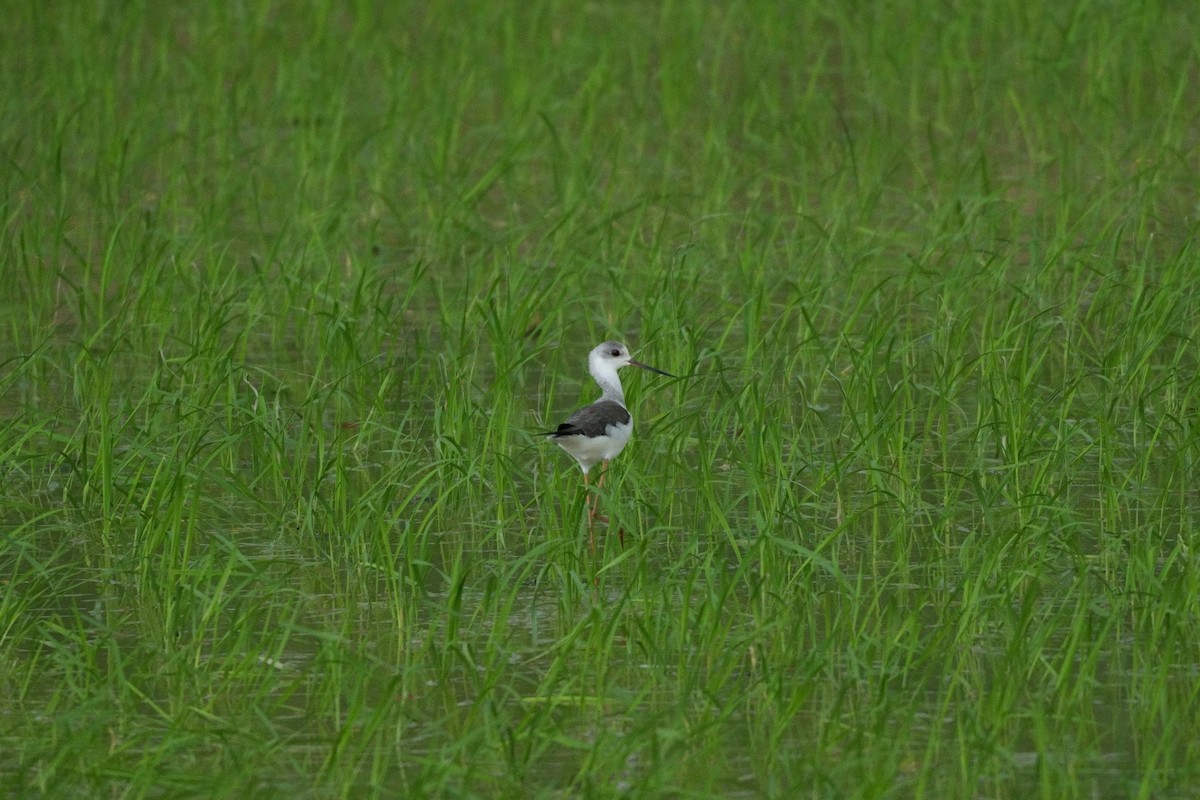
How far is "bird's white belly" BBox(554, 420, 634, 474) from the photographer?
6455 millimetres

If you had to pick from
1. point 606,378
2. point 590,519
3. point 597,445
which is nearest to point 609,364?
point 606,378

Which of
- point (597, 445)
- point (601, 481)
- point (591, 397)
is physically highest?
point (597, 445)

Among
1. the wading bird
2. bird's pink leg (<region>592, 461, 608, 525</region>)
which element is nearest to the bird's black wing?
the wading bird

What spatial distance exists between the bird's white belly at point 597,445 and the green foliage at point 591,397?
167 mm

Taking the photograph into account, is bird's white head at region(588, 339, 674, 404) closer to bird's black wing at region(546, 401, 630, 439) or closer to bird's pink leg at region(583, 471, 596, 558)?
bird's black wing at region(546, 401, 630, 439)

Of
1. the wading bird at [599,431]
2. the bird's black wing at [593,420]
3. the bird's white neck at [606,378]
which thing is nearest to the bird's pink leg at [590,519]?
the wading bird at [599,431]

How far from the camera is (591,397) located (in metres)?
7.68

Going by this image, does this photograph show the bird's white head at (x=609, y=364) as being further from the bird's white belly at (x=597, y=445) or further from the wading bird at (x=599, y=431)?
the bird's white belly at (x=597, y=445)

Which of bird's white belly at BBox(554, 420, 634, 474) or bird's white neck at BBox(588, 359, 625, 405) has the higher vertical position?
bird's white belly at BBox(554, 420, 634, 474)

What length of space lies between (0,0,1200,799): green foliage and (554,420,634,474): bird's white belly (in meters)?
0.17

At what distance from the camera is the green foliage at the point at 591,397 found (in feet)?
16.5

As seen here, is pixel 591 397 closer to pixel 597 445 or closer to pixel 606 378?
pixel 606 378

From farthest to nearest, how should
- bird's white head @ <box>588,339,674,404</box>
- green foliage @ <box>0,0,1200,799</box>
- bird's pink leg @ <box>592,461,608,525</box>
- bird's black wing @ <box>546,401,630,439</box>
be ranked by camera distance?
bird's white head @ <box>588,339,674,404</box>
bird's pink leg @ <box>592,461,608,525</box>
bird's black wing @ <box>546,401,630,439</box>
green foliage @ <box>0,0,1200,799</box>

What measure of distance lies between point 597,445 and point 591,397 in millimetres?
1157
